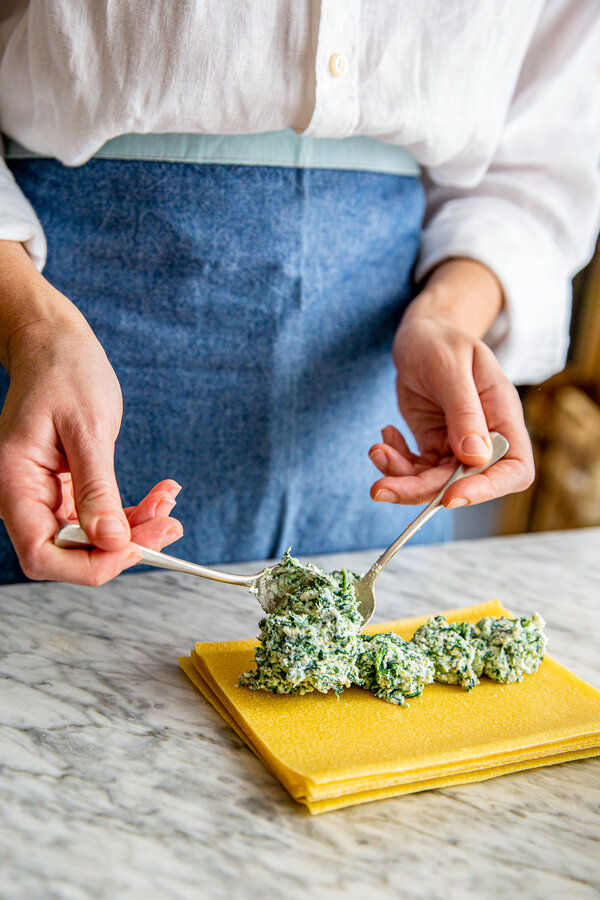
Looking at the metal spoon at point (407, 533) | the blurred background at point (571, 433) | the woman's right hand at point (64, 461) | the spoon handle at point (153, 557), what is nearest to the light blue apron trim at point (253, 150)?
the woman's right hand at point (64, 461)

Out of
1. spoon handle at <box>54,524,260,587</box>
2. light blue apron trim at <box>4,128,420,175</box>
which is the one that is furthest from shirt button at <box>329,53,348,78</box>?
spoon handle at <box>54,524,260,587</box>

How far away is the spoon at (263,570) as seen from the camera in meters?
0.58

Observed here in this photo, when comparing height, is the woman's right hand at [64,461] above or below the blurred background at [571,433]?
above

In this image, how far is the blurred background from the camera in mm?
→ 2475

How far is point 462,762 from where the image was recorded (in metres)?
0.60

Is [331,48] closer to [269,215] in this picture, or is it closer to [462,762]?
[269,215]

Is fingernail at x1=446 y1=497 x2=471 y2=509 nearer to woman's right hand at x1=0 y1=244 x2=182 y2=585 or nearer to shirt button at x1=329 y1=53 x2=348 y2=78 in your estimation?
woman's right hand at x1=0 y1=244 x2=182 y2=585

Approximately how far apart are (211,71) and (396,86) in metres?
0.20

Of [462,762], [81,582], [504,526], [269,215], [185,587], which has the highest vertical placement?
[269,215]

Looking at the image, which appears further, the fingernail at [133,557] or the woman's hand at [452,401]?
the woman's hand at [452,401]

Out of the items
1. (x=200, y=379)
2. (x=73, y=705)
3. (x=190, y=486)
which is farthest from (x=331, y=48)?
(x=73, y=705)

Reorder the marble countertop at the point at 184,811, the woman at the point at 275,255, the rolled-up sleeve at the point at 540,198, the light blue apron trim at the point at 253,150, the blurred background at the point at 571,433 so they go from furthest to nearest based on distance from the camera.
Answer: the blurred background at the point at 571,433, the rolled-up sleeve at the point at 540,198, the light blue apron trim at the point at 253,150, the woman at the point at 275,255, the marble countertop at the point at 184,811

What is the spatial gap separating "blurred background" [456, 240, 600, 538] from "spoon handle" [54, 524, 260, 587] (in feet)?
6.51

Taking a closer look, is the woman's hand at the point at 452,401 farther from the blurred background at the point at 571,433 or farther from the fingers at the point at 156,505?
the blurred background at the point at 571,433
